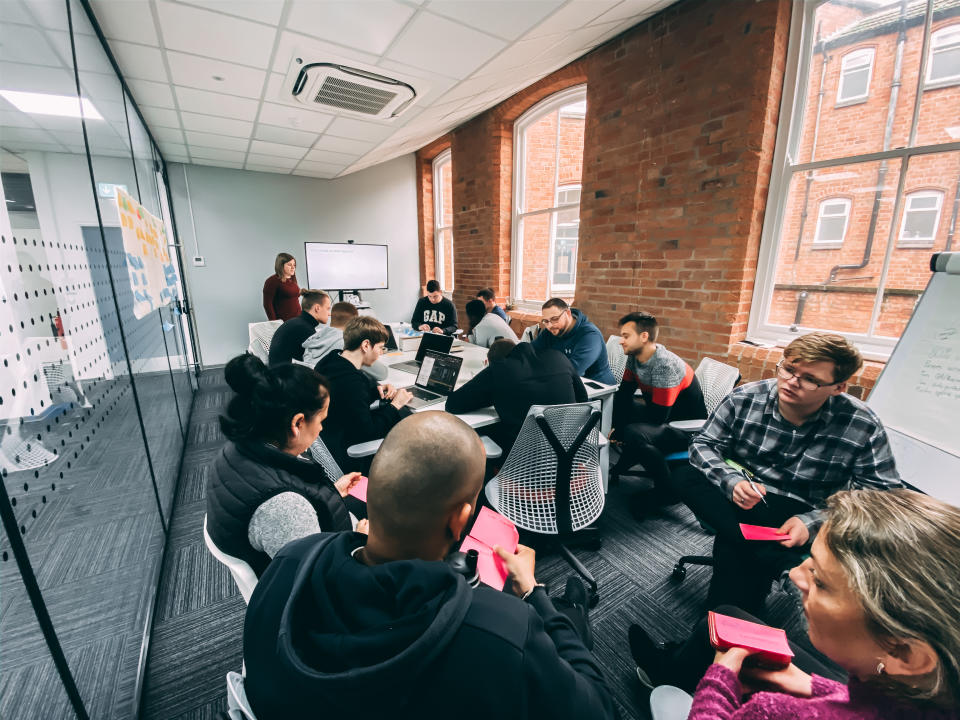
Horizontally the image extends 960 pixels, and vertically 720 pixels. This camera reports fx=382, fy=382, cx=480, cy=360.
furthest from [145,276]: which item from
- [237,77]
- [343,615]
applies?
[343,615]

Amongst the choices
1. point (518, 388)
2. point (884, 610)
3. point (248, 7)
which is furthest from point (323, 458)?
point (248, 7)

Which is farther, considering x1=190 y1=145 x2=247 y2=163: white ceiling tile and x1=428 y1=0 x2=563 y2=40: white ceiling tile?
x1=190 y1=145 x2=247 y2=163: white ceiling tile

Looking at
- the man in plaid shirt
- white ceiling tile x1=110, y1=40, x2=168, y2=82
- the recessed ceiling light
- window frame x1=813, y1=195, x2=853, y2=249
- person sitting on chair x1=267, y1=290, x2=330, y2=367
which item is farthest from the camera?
person sitting on chair x1=267, y1=290, x2=330, y2=367

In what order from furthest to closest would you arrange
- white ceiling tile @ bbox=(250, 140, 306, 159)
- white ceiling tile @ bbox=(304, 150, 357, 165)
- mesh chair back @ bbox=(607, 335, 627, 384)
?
white ceiling tile @ bbox=(304, 150, 357, 165) → white ceiling tile @ bbox=(250, 140, 306, 159) → mesh chair back @ bbox=(607, 335, 627, 384)

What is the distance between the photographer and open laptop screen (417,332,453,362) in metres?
2.57

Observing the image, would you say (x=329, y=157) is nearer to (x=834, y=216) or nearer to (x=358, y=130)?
(x=358, y=130)

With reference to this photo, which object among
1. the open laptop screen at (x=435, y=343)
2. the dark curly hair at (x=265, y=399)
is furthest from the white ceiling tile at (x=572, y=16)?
the dark curly hair at (x=265, y=399)

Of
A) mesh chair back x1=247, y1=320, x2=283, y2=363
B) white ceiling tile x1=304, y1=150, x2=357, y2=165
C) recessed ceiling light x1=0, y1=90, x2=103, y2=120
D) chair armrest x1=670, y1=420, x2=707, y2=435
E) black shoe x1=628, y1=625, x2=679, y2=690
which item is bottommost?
black shoe x1=628, y1=625, x2=679, y2=690

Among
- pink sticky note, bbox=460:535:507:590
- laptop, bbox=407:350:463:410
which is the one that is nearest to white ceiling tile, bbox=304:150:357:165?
laptop, bbox=407:350:463:410

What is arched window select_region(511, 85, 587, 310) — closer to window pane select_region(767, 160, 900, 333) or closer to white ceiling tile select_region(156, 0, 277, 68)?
window pane select_region(767, 160, 900, 333)

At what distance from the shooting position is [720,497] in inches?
60.9

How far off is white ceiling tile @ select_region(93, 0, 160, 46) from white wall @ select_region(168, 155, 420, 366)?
3342mm

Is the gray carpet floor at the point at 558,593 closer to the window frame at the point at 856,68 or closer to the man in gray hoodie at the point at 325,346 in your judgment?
the man in gray hoodie at the point at 325,346

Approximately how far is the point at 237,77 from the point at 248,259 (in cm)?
329
